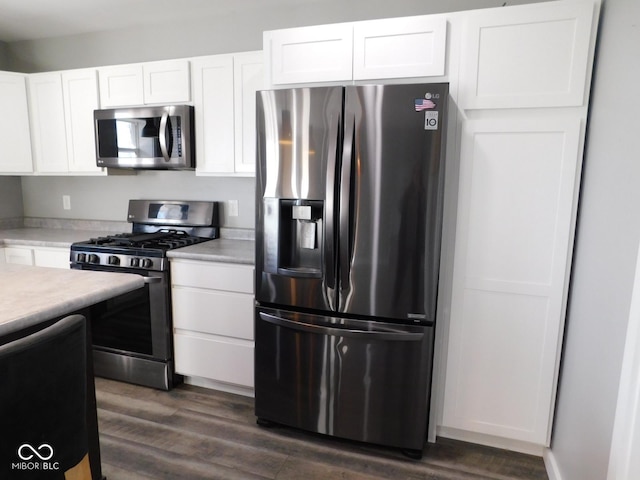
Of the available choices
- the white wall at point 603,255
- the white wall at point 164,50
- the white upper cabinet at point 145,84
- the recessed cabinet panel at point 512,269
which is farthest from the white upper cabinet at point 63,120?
the white wall at point 603,255

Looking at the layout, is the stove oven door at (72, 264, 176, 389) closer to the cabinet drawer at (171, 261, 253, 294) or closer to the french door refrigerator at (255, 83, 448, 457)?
the cabinet drawer at (171, 261, 253, 294)

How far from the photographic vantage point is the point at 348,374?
78.7 inches

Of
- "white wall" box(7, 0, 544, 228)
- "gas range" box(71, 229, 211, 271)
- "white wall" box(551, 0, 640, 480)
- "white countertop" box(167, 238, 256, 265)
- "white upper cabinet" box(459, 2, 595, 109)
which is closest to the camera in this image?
"white wall" box(551, 0, 640, 480)

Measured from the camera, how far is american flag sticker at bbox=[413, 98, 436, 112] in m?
1.75

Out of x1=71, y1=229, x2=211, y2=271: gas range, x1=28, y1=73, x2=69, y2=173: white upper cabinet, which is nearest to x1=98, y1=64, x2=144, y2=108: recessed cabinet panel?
x1=28, y1=73, x2=69, y2=173: white upper cabinet

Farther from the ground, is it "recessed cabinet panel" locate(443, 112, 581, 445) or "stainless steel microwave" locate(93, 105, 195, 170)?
"stainless steel microwave" locate(93, 105, 195, 170)

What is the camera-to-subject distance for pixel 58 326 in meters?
0.96

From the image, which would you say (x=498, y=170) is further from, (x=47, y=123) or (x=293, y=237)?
(x=47, y=123)

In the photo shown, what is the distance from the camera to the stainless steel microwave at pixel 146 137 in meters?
2.68

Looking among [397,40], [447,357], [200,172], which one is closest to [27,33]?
[200,172]

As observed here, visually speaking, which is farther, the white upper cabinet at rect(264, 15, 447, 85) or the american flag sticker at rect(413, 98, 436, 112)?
the white upper cabinet at rect(264, 15, 447, 85)

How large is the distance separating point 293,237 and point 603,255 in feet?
4.28

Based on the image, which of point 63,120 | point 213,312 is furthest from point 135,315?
point 63,120

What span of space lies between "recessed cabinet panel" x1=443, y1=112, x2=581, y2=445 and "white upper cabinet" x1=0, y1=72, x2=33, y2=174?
3249 mm
